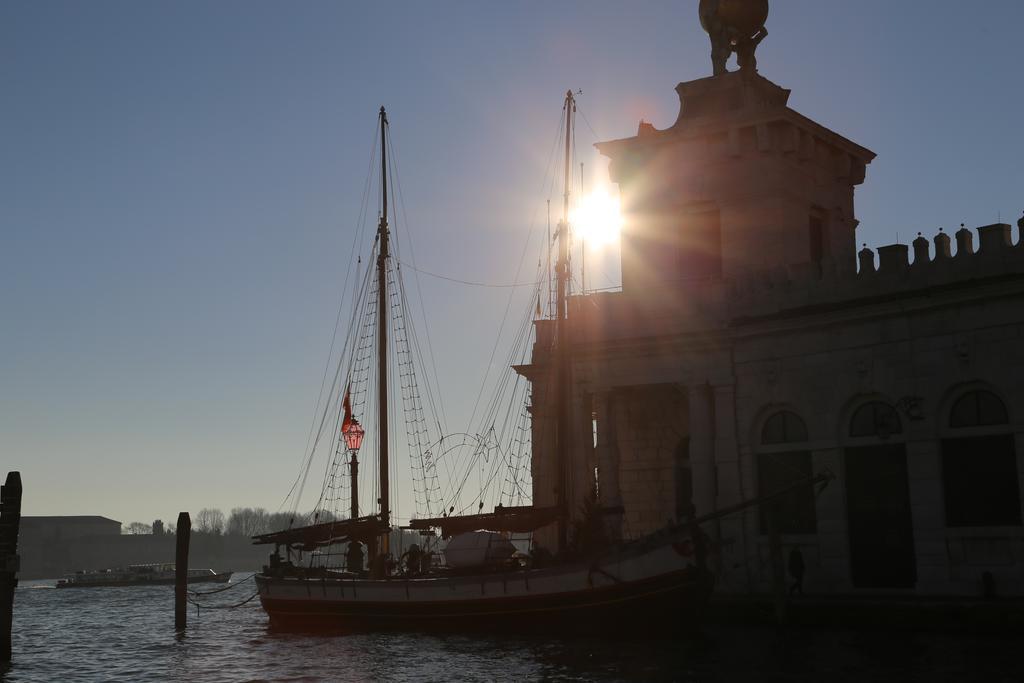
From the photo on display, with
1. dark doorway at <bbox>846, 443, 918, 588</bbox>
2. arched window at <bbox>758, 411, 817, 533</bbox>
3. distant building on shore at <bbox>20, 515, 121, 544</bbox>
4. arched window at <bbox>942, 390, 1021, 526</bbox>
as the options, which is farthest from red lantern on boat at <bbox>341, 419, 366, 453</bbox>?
distant building on shore at <bbox>20, 515, 121, 544</bbox>

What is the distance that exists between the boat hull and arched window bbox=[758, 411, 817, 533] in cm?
421

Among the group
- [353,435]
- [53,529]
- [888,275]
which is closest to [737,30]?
[888,275]

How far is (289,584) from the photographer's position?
4159cm

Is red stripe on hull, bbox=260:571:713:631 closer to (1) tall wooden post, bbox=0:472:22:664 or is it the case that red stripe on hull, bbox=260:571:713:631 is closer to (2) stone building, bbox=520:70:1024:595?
(2) stone building, bbox=520:70:1024:595

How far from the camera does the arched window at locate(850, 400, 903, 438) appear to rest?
1225 inches

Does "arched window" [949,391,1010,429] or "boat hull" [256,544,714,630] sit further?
"boat hull" [256,544,714,630]

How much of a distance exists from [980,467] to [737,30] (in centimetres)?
1818

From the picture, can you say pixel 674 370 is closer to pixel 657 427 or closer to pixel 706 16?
pixel 657 427

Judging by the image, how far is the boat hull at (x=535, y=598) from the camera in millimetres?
30609

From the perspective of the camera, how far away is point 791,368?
33.2 m

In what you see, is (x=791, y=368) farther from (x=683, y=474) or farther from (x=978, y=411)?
(x=683, y=474)

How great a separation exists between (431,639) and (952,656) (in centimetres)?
1601

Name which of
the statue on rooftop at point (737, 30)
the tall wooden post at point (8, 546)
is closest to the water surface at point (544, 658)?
the tall wooden post at point (8, 546)

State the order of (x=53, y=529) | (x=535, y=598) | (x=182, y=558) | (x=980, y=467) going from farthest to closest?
(x=53, y=529)
(x=182, y=558)
(x=535, y=598)
(x=980, y=467)
